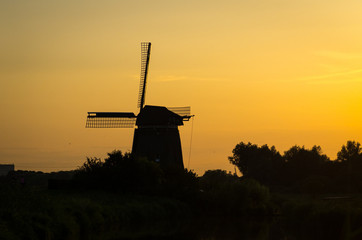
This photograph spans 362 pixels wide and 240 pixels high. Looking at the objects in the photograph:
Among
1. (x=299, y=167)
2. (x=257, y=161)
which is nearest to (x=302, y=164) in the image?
(x=299, y=167)

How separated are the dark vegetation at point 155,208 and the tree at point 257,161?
1592 inches

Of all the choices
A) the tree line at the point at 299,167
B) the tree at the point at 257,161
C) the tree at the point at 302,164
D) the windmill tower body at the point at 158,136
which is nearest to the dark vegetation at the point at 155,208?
the windmill tower body at the point at 158,136

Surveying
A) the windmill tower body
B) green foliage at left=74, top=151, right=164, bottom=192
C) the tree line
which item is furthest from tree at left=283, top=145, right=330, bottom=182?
green foliage at left=74, top=151, right=164, bottom=192

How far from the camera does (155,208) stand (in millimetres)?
54688

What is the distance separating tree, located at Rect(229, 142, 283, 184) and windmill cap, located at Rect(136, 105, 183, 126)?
2060 inches

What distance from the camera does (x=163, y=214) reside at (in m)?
55.3

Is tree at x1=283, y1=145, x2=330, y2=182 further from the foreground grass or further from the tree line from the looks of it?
the foreground grass

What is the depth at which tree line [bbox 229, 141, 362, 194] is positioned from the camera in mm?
94188

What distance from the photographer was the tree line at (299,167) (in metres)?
94.2

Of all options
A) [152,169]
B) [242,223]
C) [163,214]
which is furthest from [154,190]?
[242,223]

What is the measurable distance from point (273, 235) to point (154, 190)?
18889mm

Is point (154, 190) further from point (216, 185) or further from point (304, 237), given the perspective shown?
point (304, 237)

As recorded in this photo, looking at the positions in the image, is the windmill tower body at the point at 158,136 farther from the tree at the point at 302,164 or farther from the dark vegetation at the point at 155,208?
the tree at the point at 302,164

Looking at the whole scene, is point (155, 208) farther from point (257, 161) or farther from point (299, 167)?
point (257, 161)
